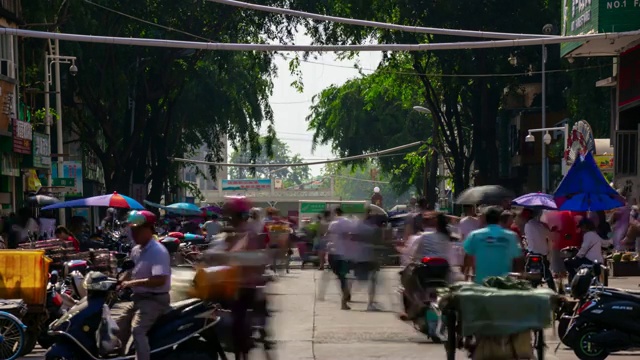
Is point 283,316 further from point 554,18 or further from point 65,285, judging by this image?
point 554,18

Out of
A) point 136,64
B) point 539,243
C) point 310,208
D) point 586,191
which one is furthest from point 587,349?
point 310,208

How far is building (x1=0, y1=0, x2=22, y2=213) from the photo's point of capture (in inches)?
1225

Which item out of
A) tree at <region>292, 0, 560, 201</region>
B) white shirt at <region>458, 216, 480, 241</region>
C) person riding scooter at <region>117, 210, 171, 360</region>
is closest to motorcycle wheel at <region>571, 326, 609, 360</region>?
person riding scooter at <region>117, 210, 171, 360</region>

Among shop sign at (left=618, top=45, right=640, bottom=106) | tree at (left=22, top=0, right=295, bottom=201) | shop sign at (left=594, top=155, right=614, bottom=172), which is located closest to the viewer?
shop sign at (left=618, top=45, right=640, bottom=106)

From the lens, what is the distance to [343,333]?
16.9 m

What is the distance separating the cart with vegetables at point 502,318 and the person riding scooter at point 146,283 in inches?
106

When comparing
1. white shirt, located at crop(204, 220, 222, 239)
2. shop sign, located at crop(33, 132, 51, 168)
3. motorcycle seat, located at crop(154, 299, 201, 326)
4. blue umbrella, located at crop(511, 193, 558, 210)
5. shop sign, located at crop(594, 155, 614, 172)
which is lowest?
white shirt, located at crop(204, 220, 222, 239)

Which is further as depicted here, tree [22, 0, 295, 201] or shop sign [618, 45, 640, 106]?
tree [22, 0, 295, 201]

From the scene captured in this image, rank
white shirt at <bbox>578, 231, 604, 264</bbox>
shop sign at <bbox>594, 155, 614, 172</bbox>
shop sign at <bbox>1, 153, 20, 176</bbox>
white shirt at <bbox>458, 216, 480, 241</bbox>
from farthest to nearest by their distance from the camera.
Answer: shop sign at <bbox>594, 155, 614, 172</bbox> < shop sign at <bbox>1, 153, 20, 176</bbox> < white shirt at <bbox>458, 216, 480, 241</bbox> < white shirt at <bbox>578, 231, 604, 264</bbox>

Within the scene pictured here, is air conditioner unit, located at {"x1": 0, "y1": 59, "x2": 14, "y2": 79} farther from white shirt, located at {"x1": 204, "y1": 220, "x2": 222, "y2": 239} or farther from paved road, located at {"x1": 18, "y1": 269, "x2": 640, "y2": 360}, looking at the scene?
paved road, located at {"x1": 18, "y1": 269, "x2": 640, "y2": 360}

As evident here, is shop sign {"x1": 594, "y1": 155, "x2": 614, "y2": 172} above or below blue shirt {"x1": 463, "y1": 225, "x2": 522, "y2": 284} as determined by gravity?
above

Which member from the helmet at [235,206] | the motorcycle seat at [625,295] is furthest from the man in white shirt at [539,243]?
the helmet at [235,206]

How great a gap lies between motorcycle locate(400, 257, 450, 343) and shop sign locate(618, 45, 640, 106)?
1632 cm

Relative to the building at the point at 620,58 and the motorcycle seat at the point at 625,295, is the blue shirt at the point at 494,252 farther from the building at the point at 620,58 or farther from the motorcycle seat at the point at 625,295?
the building at the point at 620,58
